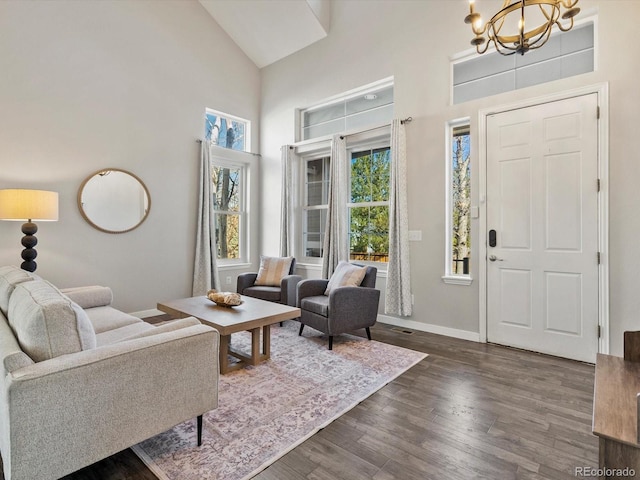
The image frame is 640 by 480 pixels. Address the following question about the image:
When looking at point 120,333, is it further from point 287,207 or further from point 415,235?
point 287,207

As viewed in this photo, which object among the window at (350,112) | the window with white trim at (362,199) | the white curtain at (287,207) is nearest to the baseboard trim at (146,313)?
the white curtain at (287,207)

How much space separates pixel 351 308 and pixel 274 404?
133 centimetres

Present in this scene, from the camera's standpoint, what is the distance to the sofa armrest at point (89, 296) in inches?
117

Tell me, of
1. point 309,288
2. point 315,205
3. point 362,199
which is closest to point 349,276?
point 309,288

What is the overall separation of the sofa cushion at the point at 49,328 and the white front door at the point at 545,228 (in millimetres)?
3461

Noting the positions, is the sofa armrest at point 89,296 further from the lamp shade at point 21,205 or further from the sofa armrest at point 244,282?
the sofa armrest at point 244,282

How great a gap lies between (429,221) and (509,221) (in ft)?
2.66

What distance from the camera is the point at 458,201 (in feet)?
12.6

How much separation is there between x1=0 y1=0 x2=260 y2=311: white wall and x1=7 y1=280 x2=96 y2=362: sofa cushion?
9.03 feet

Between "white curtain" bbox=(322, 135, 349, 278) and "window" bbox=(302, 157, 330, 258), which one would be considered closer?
"white curtain" bbox=(322, 135, 349, 278)

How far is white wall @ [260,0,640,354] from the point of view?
278 cm

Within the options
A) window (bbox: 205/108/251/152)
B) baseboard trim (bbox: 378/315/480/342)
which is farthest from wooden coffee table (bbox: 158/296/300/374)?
window (bbox: 205/108/251/152)

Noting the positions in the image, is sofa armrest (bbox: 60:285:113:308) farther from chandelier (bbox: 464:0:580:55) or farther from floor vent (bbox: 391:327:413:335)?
chandelier (bbox: 464:0:580:55)

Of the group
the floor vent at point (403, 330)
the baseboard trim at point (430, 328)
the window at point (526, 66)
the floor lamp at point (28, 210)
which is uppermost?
the window at point (526, 66)
